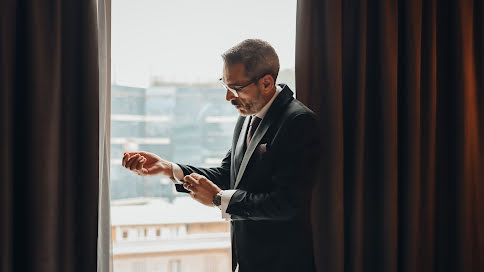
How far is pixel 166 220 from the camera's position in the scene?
7.39 feet

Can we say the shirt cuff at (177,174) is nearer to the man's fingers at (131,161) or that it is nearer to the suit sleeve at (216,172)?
the suit sleeve at (216,172)

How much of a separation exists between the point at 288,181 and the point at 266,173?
0.10 m

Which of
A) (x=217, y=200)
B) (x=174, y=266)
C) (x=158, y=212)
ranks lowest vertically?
(x=174, y=266)

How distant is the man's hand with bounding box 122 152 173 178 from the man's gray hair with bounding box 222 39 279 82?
501 millimetres

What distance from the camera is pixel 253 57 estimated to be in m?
1.50

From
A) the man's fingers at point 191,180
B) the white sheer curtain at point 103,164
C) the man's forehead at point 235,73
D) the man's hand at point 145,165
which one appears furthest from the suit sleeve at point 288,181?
the white sheer curtain at point 103,164

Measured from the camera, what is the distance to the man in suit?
142cm

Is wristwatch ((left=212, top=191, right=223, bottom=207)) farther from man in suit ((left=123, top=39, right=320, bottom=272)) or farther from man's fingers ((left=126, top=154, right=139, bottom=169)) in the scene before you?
man's fingers ((left=126, top=154, right=139, bottom=169))

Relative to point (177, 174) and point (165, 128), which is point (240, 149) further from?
point (165, 128)

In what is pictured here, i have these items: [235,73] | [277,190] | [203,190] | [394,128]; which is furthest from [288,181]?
[394,128]

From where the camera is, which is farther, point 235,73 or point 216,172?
point 216,172
